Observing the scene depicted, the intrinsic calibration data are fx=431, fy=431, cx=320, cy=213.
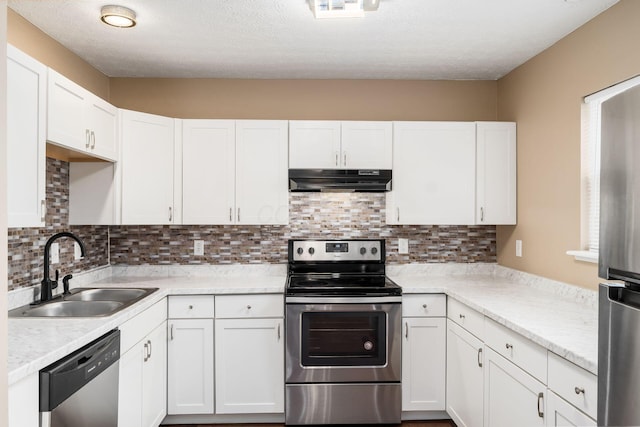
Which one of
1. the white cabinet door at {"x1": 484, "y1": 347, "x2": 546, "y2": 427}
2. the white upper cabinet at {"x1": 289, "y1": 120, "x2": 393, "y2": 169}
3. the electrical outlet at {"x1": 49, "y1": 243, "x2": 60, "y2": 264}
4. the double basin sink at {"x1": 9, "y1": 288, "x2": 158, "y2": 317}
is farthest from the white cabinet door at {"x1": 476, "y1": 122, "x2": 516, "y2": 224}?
the electrical outlet at {"x1": 49, "y1": 243, "x2": 60, "y2": 264}

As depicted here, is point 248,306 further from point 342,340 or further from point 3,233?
point 3,233

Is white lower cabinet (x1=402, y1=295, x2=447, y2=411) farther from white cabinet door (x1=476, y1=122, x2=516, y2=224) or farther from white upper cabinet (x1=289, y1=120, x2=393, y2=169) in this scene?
white upper cabinet (x1=289, y1=120, x2=393, y2=169)

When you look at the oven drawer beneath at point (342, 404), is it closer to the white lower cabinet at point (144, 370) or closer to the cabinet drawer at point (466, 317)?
the cabinet drawer at point (466, 317)

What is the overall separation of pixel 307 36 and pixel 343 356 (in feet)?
6.63

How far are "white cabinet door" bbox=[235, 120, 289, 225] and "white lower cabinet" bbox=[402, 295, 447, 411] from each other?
120 cm

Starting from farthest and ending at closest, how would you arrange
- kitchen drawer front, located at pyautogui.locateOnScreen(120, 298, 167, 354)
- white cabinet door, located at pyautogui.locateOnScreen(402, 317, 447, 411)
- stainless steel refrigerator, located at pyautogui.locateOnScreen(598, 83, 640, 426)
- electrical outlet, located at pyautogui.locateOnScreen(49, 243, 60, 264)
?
white cabinet door, located at pyautogui.locateOnScreen(402, 317, 447, 411), electrical outlet, located at pyautogui.locateOnScreen(49, 243, 60, 264), kitchen drawer front, located at pyautogui.locateOnScreen(120, 298, 167, 354), stainless steel refrigerator, located at pyautogui.locateOnScreen(598, 83, 640, 426)

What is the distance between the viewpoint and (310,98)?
3438 mm

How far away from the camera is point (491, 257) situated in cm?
353

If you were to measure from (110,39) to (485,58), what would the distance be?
8.12 feet

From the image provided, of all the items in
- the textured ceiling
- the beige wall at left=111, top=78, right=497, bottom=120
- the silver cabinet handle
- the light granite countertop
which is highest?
the textured ceiling

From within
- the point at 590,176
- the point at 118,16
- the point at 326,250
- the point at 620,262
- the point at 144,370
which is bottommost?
the point at 144,370

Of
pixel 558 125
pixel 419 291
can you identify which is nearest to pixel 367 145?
pixel 419 291

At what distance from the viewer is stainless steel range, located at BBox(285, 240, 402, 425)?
278cm

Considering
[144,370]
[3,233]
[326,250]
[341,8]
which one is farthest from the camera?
[326,250]
